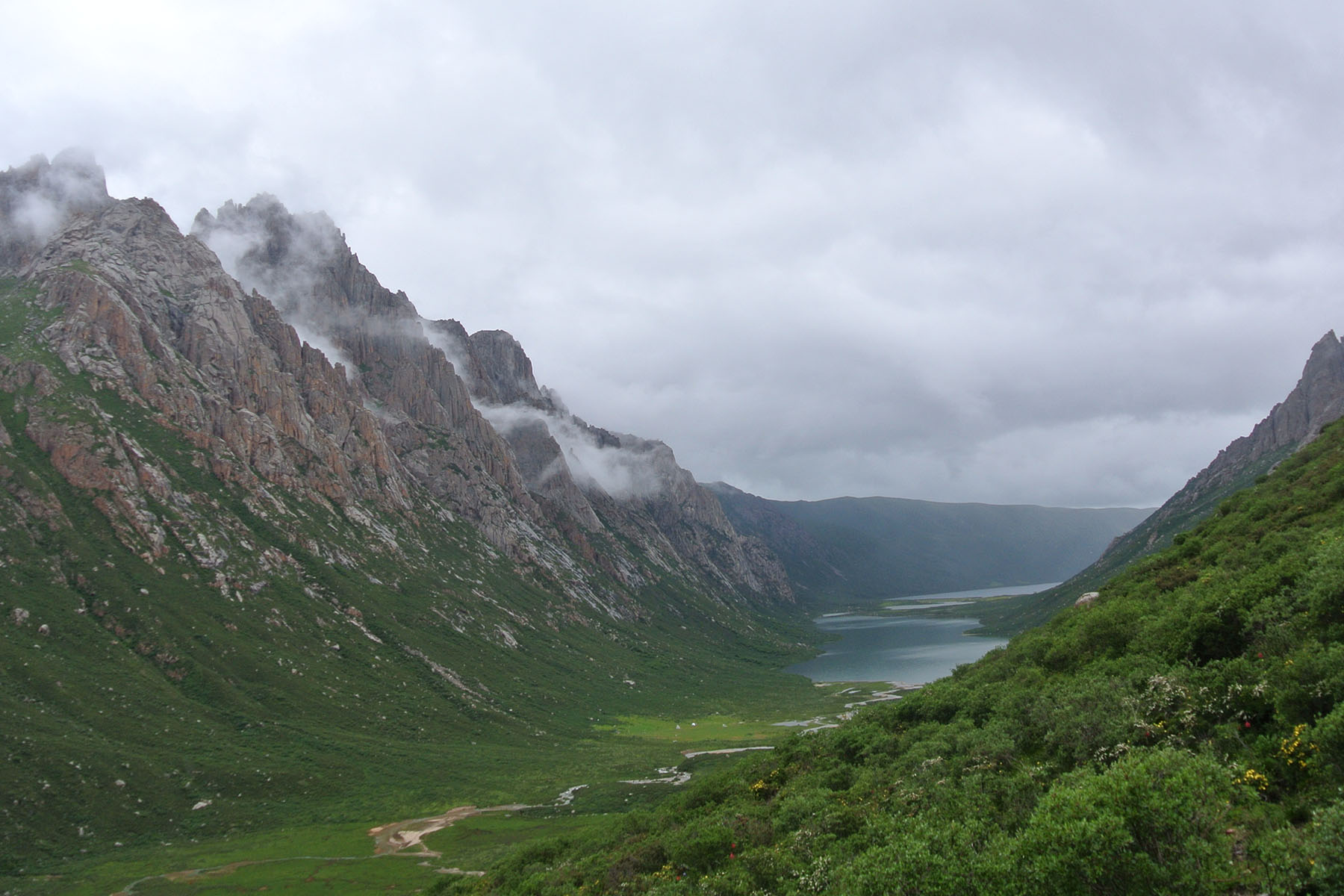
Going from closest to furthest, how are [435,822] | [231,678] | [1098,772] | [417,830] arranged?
[1098,772]
[417,830]
[435,822]
[231,678]

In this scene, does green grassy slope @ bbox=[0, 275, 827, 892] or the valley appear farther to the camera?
green grassy slope @ bbox=[0, 275, 827, 892]

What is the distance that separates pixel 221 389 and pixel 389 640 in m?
81.4

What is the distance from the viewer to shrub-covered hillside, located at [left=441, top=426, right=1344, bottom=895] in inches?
542

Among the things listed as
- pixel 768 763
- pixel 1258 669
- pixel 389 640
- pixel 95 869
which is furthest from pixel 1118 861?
pixel 389 640

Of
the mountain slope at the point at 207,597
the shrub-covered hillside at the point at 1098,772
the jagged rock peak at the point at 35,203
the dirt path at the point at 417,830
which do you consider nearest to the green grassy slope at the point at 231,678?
the mountain slope at the point at 207,597

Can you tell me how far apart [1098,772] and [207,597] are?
129485mm

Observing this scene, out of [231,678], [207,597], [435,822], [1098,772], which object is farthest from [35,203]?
[1098,772]

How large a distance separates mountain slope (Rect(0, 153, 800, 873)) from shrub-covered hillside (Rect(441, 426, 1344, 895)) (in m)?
49.2

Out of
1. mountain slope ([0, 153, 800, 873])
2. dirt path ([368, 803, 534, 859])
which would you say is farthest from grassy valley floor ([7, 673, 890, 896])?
mountain slope ([0, 153, 800, 873])

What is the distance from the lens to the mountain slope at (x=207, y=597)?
247ft

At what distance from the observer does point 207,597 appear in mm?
111312

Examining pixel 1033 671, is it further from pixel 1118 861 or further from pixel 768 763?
pixel 1118 861

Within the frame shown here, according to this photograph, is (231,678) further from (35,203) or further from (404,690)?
(35,203)

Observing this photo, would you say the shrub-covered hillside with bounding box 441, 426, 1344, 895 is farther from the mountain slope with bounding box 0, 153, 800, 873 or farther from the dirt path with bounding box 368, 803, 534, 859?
the mountain slope with bounding box 0, 153, 800, 873
